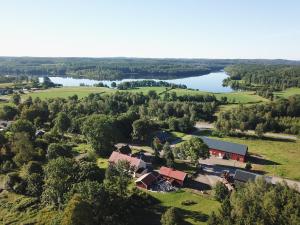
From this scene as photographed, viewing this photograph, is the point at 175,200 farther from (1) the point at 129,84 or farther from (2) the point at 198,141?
(1) the point at 129,84

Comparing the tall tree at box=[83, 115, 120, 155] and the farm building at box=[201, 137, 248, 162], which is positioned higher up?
the tall tree at box=[83, 115, 120, 155]

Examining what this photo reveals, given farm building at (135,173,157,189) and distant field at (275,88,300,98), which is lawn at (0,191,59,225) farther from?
distant field at (275,88,300,98)

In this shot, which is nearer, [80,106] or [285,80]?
[80,106]

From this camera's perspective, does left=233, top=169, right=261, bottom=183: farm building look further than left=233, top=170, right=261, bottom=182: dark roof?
No

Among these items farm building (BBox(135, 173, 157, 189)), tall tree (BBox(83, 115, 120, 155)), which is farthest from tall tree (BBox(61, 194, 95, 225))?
tall tree (BBox(83, 115, 120, 155))

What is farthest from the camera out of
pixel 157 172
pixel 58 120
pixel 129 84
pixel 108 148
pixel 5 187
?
pixel 129 84

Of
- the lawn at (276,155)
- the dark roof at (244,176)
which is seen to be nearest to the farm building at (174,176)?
the dark roof at (244,176)

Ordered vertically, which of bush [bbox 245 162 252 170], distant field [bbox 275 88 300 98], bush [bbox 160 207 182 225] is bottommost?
bush [bbox 245 162 252 170]

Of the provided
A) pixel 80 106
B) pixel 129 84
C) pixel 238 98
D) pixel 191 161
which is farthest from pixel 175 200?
pixel 129 84
